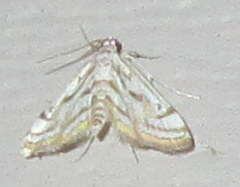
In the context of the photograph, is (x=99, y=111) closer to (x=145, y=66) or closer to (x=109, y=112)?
(x=109, y=112)

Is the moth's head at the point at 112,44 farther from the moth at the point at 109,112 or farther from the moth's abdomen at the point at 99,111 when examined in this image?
the moth's abdomen at the point at 99,111

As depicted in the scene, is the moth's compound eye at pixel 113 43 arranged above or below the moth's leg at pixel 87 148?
above

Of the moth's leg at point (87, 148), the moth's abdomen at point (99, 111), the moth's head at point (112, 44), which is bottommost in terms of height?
the moth's leg at point (87, 148)

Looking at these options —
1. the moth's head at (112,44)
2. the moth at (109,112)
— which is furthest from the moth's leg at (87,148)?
the moth's head at (112,44)

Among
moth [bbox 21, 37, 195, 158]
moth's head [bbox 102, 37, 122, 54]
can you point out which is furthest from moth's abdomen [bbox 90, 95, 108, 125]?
moth's head [bbox 102, 37, 122, 54]

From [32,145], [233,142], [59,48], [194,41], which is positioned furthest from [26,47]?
[233,142]

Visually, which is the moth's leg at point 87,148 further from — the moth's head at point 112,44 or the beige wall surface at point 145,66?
the moth's head at point 112,44

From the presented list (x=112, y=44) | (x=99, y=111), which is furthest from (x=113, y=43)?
(x=99, y=111)
